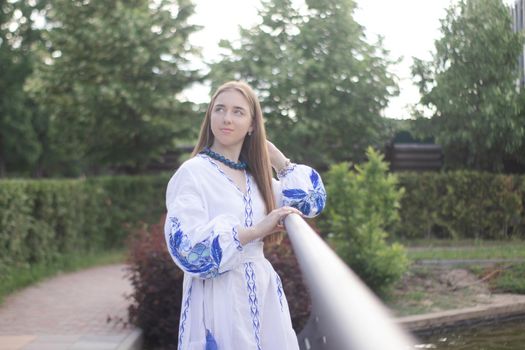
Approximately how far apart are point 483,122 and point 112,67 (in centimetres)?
764

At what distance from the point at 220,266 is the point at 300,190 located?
47 centimetres

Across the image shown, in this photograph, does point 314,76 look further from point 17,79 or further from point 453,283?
point 17,79

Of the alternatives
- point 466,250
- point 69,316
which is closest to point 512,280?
point 466,250

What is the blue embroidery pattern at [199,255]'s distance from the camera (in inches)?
88.3

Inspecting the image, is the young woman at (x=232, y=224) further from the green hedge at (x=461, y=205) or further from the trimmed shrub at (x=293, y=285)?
the green hedge at (x=461, y=205)

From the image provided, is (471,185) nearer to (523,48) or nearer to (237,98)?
(523,48)

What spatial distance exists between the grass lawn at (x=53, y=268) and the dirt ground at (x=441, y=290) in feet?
14.0

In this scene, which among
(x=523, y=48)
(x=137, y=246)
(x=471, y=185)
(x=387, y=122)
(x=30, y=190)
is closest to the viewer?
(x=137, y=246)

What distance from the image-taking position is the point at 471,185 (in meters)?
14.0

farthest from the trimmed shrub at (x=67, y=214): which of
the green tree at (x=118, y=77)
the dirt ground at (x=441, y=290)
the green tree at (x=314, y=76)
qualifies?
the dirt ground at (x=441, y=290)

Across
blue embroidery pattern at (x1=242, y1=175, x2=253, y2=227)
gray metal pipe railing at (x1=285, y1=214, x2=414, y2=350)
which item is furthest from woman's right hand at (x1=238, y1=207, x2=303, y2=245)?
gray metal pipe railing at (x1=285, y1=214, x2=414, y2=350)

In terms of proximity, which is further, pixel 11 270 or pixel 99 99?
pixel 99 99

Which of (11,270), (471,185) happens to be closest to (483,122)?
(471,185)

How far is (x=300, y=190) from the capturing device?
258 cm
